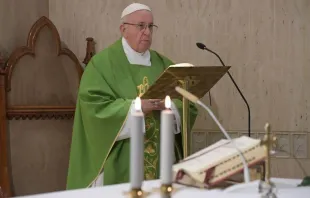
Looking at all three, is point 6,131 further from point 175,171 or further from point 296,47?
point 175,171

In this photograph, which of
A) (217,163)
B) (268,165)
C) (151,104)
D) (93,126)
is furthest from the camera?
(93,126)

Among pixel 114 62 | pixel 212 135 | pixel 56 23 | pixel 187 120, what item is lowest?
pixel 212 135

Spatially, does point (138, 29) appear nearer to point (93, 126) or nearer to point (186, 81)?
point (93, 126)

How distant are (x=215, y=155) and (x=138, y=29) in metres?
2.19

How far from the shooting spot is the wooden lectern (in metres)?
2.90

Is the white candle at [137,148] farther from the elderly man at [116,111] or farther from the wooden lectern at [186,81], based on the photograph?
the elderly man at [116,111]

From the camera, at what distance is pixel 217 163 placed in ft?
6.16

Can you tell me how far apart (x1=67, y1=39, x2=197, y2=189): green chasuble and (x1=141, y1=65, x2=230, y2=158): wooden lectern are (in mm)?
646

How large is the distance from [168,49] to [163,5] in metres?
0.41

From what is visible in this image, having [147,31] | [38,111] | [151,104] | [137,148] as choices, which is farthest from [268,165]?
[38,111]

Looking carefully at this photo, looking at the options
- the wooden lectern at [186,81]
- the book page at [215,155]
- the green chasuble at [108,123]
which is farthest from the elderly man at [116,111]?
the book page at [215,155]

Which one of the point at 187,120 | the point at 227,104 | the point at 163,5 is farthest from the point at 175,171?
the point at 163,5

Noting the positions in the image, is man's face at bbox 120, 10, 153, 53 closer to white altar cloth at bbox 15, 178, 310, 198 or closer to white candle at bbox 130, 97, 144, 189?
white altar cloth at bbox 15, 178, 310, 198

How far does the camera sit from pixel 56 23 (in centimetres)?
543
